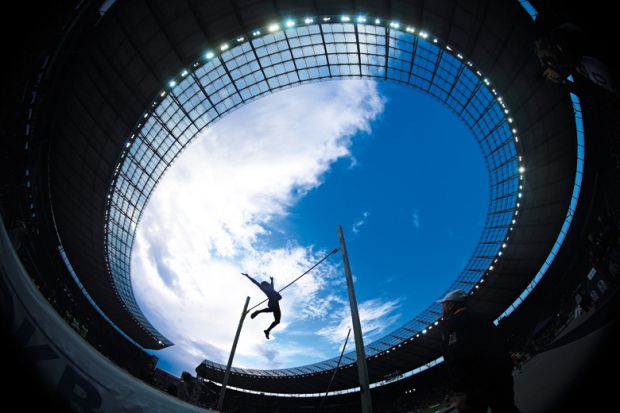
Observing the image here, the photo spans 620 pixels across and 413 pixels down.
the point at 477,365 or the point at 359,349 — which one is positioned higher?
the point at 359,349

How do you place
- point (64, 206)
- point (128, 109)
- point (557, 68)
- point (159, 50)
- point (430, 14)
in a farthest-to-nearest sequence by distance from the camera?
point (64, 206) → point (128, 109) → point (159, 50) → point (430, 14) → point (557, 68)

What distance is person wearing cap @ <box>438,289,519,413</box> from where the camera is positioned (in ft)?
10.1

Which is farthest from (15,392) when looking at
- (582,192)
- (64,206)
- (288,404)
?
(288,404)

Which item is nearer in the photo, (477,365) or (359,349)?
(477,365)

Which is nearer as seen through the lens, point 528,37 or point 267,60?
point 528,37

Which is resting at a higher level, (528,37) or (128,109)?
(128,109)

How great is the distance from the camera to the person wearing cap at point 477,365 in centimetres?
309

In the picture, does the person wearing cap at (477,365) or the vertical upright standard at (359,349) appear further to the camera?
the vertical upright standard at (359,349)

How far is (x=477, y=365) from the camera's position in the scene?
3.34 m

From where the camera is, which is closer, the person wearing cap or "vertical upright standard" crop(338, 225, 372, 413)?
the person wearing cap

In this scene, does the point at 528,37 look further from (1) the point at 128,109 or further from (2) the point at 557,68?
(1) the point at 128,109

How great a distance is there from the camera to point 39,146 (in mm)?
23672

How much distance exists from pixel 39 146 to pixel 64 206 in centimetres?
960

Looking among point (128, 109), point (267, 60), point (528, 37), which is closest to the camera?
point (528, 37)
